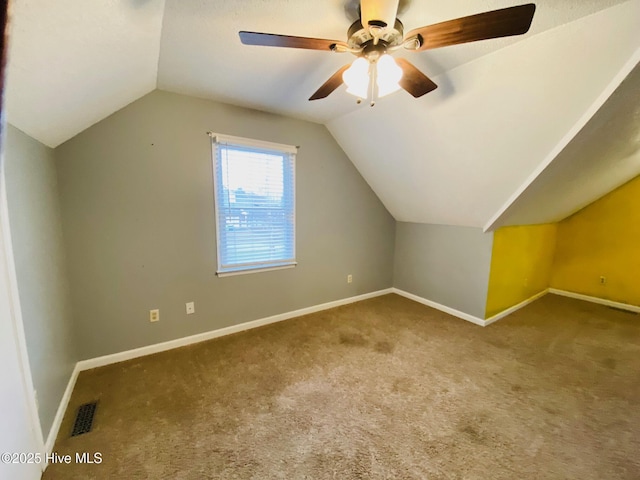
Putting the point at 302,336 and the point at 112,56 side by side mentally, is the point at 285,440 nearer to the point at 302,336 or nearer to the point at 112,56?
the point at 302,336

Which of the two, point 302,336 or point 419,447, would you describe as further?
point 302,336

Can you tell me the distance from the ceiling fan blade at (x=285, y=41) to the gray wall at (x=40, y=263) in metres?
1.22

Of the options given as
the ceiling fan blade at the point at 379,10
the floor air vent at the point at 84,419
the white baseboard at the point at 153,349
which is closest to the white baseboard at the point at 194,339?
the white baseboard at the point at 153,349

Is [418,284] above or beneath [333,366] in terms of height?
above

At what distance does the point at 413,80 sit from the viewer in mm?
1562

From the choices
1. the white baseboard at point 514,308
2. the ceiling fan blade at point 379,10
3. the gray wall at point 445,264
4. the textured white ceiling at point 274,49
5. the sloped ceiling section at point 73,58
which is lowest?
the white baseboard at point 514,308

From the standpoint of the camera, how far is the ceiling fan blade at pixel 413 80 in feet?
4.76

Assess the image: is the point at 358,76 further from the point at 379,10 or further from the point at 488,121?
the point at 488,121

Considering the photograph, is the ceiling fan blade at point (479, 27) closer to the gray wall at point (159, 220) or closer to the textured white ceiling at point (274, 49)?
the textured white ceiling at point (274, 49)

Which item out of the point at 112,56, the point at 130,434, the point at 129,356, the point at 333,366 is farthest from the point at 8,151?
the point at 333,366

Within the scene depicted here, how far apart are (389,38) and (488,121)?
1133 mm

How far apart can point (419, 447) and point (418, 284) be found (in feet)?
8.08

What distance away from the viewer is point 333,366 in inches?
88.9

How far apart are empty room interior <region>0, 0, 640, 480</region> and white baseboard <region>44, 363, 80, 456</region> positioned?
17 millimetres
